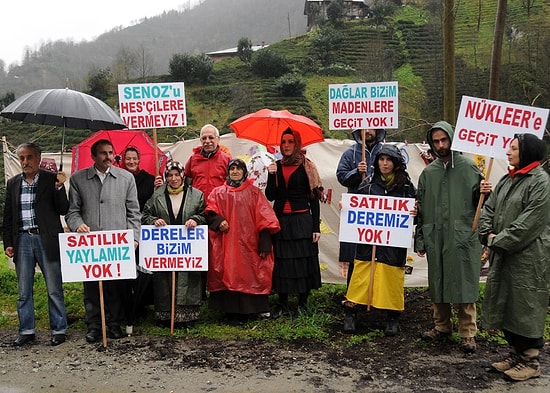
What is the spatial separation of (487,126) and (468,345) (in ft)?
6.85

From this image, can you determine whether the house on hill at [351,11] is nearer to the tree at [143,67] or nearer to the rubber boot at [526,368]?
the tree at [143,67]

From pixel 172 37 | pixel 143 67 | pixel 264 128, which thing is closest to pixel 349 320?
pixel 264 128

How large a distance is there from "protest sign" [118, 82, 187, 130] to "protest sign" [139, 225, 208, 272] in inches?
53.3

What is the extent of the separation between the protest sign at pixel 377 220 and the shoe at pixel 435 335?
2.99 feet

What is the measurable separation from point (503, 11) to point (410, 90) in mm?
32991

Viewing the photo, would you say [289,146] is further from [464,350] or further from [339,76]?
[339,76]

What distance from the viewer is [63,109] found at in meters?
4.88

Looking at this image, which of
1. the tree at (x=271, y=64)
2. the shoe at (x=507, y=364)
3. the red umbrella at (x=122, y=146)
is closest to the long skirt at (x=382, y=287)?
the shoe at (x=507, y=364)

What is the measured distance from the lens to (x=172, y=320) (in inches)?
217

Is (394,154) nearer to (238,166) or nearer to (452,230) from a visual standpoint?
(452,230)

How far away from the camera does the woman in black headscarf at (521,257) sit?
13.6ft

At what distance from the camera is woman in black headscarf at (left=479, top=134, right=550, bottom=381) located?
4152mm

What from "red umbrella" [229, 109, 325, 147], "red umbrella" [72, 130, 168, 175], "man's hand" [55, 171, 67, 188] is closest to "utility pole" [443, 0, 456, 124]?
"red umbrella" [229, 109, 325, 147]

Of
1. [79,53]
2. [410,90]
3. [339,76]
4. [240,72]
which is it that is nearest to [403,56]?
[339,76]
